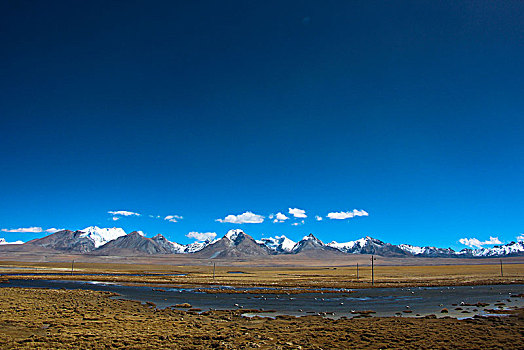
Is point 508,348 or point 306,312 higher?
point 508,348

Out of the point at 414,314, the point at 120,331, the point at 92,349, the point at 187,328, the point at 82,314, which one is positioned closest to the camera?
the point at 92,349

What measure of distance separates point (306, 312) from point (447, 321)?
512 inches

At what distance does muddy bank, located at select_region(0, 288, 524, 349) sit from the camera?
779 inches

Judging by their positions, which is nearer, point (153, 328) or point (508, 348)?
point (508, 348)

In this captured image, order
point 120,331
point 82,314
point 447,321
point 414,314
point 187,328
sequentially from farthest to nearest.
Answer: point 414,314, point 82,314, point 447,321, point 187,328, point 120,331

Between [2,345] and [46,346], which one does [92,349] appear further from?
[2,345]

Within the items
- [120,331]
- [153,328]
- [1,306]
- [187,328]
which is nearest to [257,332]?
[187,328]

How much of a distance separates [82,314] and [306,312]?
21564mm

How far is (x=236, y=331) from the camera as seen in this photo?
931 inches

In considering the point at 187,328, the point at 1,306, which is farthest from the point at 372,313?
the point at 1,306

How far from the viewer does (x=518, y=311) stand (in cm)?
3319

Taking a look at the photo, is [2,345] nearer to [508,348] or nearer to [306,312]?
[306,312]

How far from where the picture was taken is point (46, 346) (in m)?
18.4

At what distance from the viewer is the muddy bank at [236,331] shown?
19797 mm
